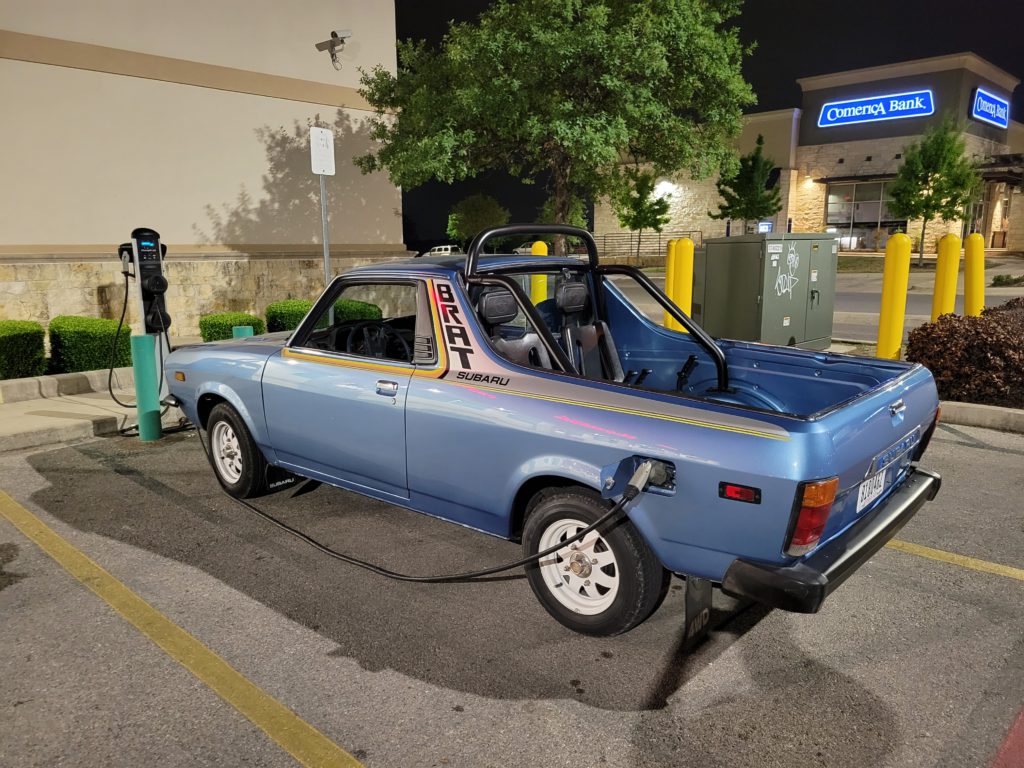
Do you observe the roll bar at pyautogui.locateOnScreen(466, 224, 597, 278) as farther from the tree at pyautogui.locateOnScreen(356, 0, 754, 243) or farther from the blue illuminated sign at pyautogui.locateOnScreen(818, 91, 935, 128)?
the blue illuminated sign at pyautogui.locateOnScreen(818, 91, 935, 128)

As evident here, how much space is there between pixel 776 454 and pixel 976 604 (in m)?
1.84

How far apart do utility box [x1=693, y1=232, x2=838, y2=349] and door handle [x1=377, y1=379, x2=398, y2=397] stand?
248 inches

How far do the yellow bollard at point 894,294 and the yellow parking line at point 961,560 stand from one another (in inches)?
186

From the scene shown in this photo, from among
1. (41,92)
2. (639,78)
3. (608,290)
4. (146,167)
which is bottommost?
(608,290)

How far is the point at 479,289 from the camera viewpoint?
13.4 feet

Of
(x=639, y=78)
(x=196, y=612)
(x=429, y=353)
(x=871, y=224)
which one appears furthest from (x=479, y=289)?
(x=871, y=224)

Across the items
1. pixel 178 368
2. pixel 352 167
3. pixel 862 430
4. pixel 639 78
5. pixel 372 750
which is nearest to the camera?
pixel 372 750

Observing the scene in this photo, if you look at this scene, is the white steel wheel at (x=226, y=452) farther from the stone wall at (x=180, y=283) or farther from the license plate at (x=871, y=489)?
the stone wall at (x=180, y=283)

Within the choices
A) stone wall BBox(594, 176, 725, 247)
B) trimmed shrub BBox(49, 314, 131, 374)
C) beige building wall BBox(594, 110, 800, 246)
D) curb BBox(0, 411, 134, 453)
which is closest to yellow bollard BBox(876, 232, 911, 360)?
curb BBox(0, 411, 134, 453)

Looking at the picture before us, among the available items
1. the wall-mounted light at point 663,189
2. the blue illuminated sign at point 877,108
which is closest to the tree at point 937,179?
the blue illuminated sign at point 877,108

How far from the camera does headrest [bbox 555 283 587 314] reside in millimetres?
4490

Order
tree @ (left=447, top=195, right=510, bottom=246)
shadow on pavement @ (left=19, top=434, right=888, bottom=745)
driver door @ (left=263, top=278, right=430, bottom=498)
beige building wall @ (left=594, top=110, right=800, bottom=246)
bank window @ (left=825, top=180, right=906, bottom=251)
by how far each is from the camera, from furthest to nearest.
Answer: tree @ (left=447, top=195, right=510, bottom=246) → beige building wall @ (left=594, top=110, right=800, bottom=246) → bank window @ (left=825, top=180, right=906, bottom=251) → driver door @ (left=263, top=278, right=430, bottom=498) → shadow on pavement @ (left=19, top=434, right=888, bottom=745)

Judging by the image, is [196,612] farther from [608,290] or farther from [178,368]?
[608,290]

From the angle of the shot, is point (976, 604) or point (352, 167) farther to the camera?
point (352, 167)
